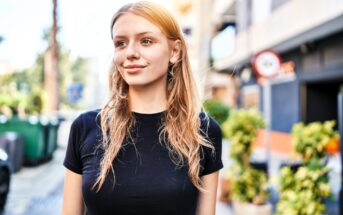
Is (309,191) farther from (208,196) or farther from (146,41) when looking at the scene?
(146,41)

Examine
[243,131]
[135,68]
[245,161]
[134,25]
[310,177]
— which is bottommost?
[245,161]

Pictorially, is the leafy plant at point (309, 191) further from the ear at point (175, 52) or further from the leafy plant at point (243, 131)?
the ear at point (175, 52)

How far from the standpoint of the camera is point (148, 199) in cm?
148

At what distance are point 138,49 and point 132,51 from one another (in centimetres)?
2

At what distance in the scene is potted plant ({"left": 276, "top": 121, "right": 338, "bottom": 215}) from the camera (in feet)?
14.1

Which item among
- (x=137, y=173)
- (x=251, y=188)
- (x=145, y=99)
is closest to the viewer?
(x=137, y=173)

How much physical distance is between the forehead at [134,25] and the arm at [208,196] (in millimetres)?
559

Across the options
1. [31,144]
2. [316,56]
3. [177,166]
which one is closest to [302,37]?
[316,56]

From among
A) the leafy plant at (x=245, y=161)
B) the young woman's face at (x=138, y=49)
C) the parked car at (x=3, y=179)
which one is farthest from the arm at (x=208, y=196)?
the parked car at (x=3, y=179)

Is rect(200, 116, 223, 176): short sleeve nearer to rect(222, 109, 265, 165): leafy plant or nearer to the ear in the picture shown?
the ear

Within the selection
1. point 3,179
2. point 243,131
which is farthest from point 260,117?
point 3,179

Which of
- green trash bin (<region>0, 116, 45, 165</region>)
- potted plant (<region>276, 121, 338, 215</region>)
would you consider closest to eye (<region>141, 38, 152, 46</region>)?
potted plant (<region>276, 121, 338, 215</region>)

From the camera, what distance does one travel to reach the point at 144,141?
158 centimetres

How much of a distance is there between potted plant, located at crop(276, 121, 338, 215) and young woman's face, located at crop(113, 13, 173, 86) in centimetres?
316
